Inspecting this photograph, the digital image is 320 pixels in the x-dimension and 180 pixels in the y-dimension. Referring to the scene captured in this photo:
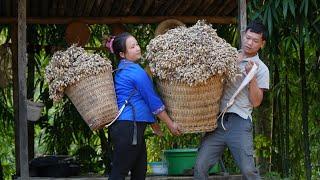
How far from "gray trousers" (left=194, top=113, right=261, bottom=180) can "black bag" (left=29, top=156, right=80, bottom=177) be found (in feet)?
5.97

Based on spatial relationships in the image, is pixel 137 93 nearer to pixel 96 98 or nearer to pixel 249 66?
pixel 96 98

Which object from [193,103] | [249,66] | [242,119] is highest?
[249,66]

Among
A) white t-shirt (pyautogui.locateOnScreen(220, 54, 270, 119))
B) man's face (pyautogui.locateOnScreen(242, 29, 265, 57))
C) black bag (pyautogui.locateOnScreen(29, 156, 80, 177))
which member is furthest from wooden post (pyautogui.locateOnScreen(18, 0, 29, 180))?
man's face (pyautogui.locateOnScreen(242, 29, 265, 57))

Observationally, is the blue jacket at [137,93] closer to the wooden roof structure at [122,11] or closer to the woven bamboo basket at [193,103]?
the woven bamboo basket at [193,103]

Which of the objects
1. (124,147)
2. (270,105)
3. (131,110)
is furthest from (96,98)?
(270,105)

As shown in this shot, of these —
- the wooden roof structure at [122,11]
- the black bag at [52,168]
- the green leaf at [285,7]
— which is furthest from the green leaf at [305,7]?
the black bag at [52,168]

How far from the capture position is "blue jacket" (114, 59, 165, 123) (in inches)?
154

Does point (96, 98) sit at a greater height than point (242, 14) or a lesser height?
lesser

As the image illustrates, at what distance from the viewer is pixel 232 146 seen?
406cm

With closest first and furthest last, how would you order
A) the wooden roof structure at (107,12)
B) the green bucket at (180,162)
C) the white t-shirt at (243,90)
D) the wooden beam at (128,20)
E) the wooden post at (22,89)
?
the white t-shirt at (243,90) → the wooden post at (22,89) → the green bucket at (180,162) → the wooden roof structure at (107,12) → the wooden beam at (128,20)

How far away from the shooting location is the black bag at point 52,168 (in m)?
5.55

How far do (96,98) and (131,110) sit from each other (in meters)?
0.24

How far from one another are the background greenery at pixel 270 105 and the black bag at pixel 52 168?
4.15ft

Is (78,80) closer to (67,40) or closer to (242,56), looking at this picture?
(242,56)
